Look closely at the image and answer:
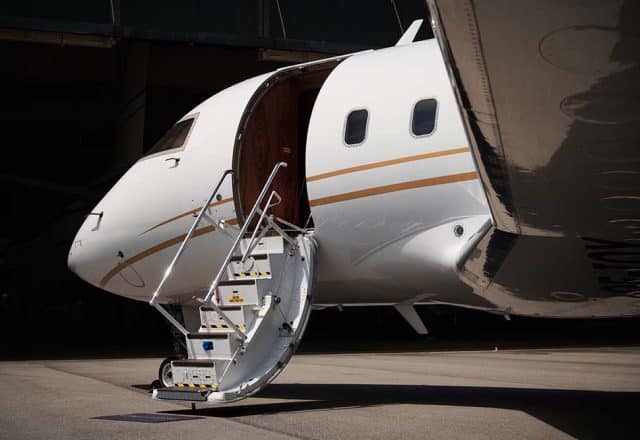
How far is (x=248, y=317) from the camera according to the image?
8.98m

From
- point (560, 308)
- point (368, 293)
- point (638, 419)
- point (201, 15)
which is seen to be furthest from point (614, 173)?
point (201, 15)

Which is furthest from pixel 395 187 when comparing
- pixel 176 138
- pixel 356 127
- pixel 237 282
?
pixel 176 138

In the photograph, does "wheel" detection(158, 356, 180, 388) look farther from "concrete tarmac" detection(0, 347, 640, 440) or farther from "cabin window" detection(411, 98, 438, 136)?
"cabin window" detection(411, 98, 438, 136)

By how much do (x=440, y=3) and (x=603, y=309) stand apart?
5.38m

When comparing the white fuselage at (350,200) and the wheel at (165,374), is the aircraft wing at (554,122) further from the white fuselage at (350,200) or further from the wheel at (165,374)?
the wheel at (165,374)

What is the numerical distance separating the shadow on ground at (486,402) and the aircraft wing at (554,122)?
1563 mm

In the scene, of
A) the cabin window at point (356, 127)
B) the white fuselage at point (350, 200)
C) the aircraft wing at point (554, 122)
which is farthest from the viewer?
the cabin window at point (356, 127)

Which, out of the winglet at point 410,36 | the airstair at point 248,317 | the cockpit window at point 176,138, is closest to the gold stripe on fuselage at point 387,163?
the airstair at point 248,317

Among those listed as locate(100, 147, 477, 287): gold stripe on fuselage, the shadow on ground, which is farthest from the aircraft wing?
the shadow on ground

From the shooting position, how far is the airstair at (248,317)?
852 centimetres

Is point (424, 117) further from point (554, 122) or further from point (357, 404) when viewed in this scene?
point (554, 122)

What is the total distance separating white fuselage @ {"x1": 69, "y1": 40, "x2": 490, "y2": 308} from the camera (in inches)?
327

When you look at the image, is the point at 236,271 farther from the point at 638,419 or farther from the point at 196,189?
the point at 638,419

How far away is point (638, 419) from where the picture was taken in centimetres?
840
